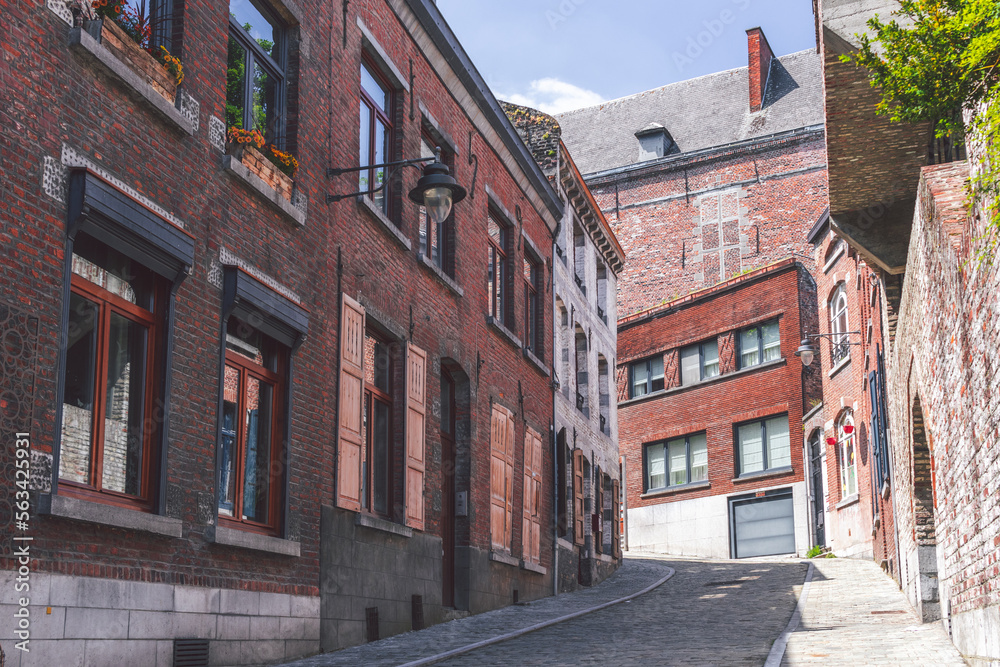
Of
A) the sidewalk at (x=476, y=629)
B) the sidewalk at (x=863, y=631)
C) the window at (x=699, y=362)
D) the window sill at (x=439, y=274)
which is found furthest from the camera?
the window at (x=699, y=362)

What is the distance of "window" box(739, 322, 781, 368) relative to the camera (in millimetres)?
31641

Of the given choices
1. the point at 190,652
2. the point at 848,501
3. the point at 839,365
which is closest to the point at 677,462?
the point at 848,501

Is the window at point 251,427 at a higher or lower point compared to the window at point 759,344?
lower

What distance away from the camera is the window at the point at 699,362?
33.3 m

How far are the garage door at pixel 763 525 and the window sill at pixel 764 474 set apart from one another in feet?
1.70

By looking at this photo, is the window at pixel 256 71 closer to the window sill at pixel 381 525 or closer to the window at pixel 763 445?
the window sill at pixel 381 525

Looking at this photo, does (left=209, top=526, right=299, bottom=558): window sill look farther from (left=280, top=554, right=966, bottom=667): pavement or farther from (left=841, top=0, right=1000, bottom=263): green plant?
(left=841, top=0, right=1000, bottom=263): green plant

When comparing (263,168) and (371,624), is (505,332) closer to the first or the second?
(371,624)

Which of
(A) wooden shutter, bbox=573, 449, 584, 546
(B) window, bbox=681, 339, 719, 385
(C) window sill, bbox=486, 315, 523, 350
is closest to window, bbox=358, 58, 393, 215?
(C) window sill, bbox=486, 315, 523, 350

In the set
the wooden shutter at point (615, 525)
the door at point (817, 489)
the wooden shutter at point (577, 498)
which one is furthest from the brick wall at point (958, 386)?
the door at point (817, 489)

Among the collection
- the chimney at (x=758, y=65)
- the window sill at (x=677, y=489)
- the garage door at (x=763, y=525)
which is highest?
the chimney at (x=758, y=65)

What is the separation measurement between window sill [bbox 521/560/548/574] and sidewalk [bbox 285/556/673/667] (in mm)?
462

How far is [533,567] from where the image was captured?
59.6 feet

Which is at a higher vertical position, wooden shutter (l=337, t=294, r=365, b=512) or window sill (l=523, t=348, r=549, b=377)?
window sill (l=523, t=348, r=549, b=377)
